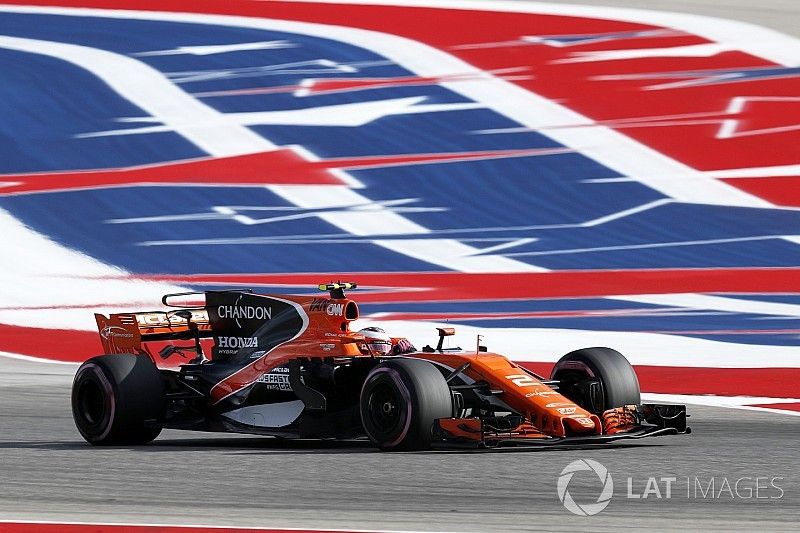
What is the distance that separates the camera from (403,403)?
1047cm

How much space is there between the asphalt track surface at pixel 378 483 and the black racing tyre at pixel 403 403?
17 cm

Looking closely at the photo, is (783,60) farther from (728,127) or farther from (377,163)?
(377,163)

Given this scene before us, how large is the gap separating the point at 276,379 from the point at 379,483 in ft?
8.98

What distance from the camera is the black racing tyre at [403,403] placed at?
10.4 meters

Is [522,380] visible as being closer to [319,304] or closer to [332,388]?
[332,388]

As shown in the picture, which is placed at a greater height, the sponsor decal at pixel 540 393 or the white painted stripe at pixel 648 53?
the white painted stripe at pixel 648 53

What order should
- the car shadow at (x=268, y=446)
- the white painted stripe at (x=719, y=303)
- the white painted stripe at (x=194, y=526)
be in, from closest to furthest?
the white painted stripe at (x=194, y=526) → the car shadow at (x=268, y=446) → the white painted stripe at (x=719, y=303)

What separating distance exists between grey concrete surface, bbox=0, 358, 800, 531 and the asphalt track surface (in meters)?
0.01

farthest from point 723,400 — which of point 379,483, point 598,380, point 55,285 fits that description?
point 55,285

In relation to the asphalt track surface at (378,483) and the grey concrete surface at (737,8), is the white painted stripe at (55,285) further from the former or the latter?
the grey concrete surface at (737,8)

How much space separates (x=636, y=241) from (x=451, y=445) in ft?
46.9

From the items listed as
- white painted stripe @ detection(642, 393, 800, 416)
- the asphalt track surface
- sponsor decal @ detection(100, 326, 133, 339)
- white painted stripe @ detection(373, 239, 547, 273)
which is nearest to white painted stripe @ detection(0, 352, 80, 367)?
the asphalt track surface

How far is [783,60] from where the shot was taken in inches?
1214

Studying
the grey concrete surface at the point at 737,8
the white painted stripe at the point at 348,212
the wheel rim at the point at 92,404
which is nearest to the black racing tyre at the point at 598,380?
the wheel rim at the point at 92,404
